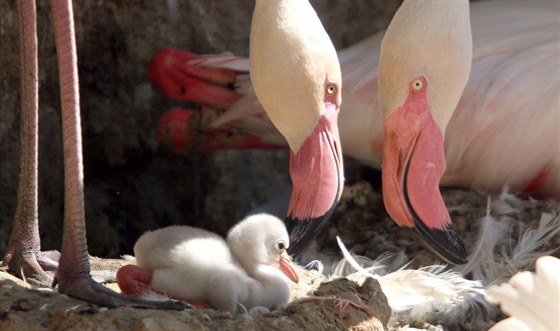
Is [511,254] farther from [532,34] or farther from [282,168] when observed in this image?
[282,168]

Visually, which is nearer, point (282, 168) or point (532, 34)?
point (532, 34)

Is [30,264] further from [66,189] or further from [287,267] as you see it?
[287,267]

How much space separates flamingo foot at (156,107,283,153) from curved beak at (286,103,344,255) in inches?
41.1

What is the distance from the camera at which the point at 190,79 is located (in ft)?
14.0

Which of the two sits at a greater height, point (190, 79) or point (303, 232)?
point (190, 79)

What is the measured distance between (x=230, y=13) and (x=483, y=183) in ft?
3.87

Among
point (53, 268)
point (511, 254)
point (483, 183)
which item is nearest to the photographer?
point (53, 268)

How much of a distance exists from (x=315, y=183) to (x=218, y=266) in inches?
16.9

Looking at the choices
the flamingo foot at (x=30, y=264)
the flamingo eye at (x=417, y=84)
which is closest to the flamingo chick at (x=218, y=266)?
the flamingo foot at (x=30, y=264)

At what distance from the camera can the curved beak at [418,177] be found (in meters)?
3.22

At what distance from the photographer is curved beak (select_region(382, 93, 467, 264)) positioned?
3.22 metres

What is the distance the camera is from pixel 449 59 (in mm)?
3287

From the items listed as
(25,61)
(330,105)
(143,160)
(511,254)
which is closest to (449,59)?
(330,105)

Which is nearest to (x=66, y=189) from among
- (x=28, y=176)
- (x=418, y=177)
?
(x=28, y=176)
